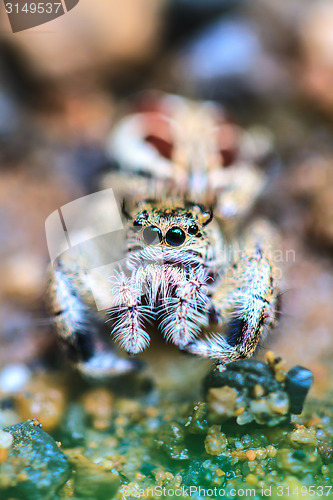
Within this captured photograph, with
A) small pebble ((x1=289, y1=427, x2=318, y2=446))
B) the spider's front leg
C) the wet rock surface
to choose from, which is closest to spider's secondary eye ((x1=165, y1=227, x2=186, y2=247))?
the spider's front leg

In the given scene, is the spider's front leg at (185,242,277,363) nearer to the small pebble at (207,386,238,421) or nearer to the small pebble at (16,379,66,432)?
the small pebble at (207,386,238,421)

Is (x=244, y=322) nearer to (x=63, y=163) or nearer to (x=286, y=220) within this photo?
(x=286, y=220)

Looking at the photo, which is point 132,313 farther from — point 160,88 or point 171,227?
point 160,88

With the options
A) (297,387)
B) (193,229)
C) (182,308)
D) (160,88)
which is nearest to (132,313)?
(182,308)

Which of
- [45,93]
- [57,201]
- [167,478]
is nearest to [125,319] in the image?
[167,478]

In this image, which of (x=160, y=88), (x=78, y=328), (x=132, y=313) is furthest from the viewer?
(x=160, y=88)
